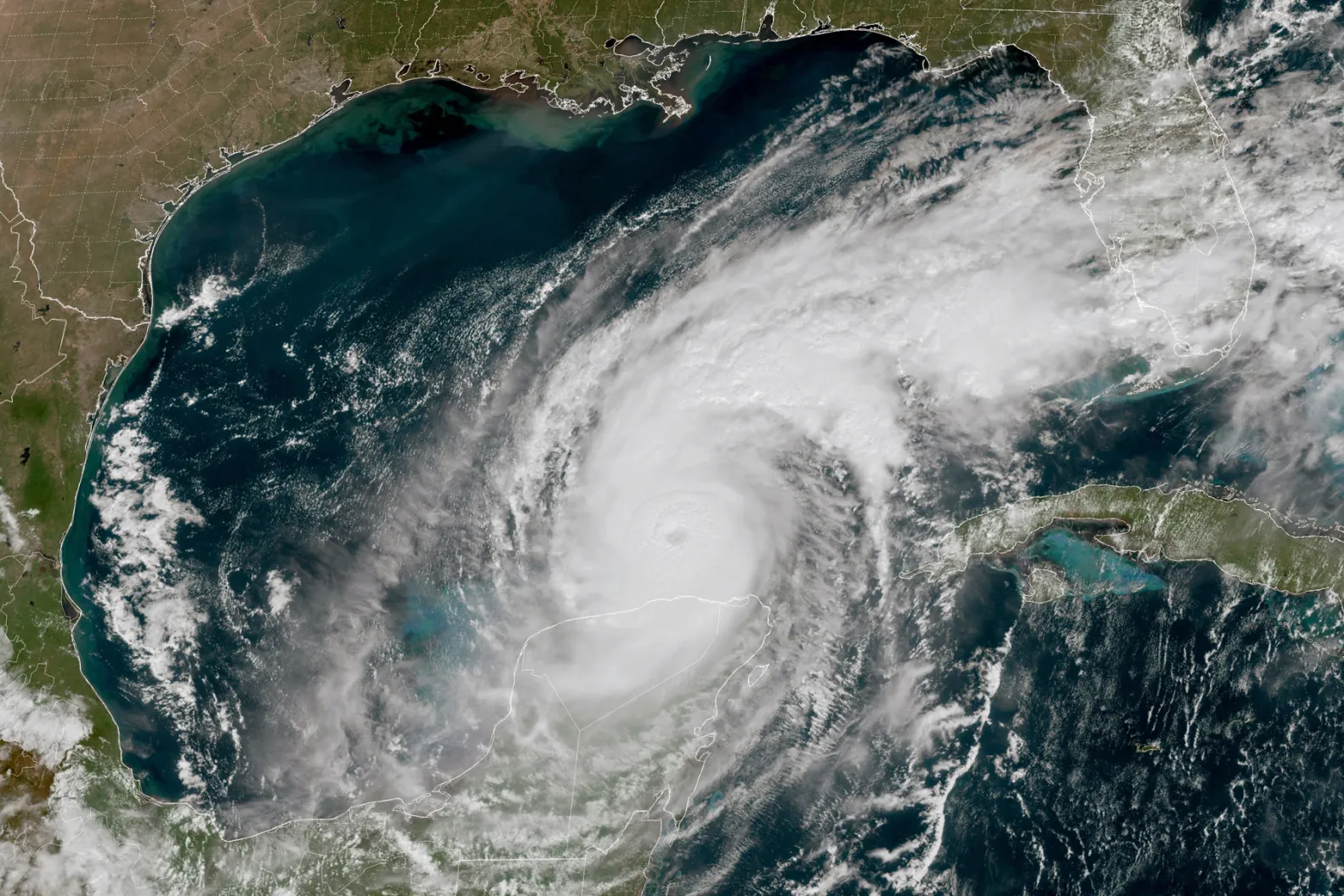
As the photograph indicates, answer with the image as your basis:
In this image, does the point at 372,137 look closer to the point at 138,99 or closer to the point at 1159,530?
the point at 138,99

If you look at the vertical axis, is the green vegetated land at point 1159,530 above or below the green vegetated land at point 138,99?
below

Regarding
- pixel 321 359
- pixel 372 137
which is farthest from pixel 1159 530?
pixel 372 137

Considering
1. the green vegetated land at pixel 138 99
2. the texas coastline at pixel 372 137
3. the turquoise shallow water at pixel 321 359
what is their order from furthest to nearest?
the green vegetated land at pixel 138 99
the texas coastline at pixel 372 137
the turquoise shallow water at pixel 321 359

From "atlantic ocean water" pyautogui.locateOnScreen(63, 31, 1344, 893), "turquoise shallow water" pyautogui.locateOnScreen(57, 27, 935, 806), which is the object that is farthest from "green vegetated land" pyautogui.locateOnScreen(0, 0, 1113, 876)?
"atlantic ocean water" pyautogui.locateOnScreen(63, 31, 1344, 893)

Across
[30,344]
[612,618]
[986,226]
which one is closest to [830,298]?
[986,226]

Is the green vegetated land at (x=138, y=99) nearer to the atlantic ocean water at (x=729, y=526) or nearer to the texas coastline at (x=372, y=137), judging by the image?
the texas coastline at (x=372, y=137)

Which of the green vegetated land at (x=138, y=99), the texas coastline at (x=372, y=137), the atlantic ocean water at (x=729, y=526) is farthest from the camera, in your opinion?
the green vegetated land at (x=138, y=99)

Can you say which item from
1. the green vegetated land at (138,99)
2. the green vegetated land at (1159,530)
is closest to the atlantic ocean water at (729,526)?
the green vegetated land at (1159,530)

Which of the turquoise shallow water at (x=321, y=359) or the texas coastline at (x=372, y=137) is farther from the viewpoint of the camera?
Result: the texas coastline at (x=372, y=137)

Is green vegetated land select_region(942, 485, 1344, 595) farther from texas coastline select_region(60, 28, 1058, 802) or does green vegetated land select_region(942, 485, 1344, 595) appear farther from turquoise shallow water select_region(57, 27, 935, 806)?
texas coastline select_region(60, 28, 1058, 802)
